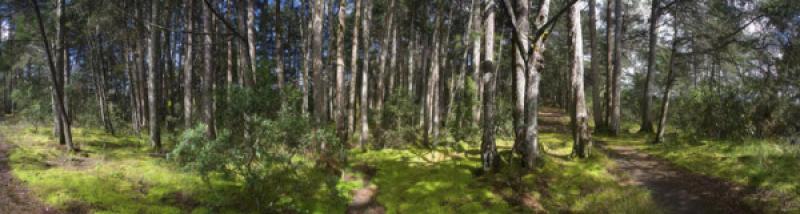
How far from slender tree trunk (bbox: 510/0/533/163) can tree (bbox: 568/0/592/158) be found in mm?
1423

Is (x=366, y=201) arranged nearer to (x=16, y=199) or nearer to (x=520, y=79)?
(x=520, y=79)

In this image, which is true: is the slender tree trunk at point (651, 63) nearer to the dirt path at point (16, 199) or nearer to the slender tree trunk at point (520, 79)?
the slender tree trunk at point (520, 79)

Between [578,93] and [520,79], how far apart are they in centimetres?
171

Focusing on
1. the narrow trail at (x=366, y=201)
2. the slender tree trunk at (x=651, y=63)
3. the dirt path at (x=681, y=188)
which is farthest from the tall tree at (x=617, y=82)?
the narrow trail at (x=366, y=201)

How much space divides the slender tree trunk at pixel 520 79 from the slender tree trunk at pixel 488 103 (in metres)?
0.57

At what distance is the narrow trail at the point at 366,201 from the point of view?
8422 millimetres

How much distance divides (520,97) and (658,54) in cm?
1938

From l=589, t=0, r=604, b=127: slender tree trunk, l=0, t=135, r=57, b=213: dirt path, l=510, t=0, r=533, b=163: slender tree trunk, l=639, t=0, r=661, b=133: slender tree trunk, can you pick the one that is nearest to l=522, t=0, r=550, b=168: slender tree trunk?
l=510, t=0, r=533, b=163: slender tree trunk

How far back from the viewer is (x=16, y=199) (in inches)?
303

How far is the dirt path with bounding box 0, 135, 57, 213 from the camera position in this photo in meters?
7.20

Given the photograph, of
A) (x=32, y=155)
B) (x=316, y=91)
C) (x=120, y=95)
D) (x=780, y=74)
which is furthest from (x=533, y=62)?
(x=120, y=95)

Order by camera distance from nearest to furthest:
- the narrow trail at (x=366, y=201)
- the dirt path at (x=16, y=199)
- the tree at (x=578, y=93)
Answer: the dirt path at (x=16, y=199) → the narrow trail at (x=366, y=201) → the tree at (x=578, y=93)

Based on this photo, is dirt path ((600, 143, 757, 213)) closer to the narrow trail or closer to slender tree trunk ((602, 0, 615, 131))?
the narrow trail

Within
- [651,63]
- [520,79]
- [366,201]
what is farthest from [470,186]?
[651,63]
